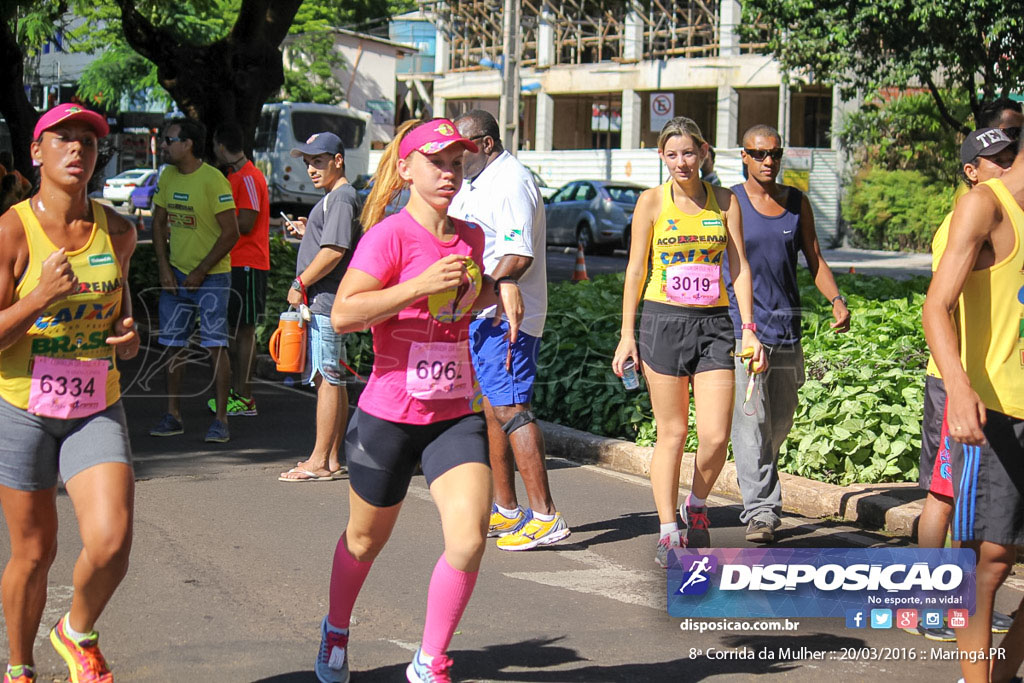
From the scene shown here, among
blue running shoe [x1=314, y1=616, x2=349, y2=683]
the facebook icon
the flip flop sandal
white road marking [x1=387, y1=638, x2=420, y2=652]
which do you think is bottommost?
the flip flop sandal

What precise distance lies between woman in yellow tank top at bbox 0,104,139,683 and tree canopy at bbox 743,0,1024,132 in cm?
1431

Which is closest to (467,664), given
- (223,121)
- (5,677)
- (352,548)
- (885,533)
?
(352,548)

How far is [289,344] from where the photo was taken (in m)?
7.04

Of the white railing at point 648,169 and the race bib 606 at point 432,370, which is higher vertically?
the white railing at point 648,169

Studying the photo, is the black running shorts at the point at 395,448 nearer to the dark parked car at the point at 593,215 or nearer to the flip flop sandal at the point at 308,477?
the flip flop sandal at the point at 308,477

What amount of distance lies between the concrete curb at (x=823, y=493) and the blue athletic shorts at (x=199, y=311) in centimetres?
259

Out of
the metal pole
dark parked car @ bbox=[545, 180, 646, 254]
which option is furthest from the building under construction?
dark parked car @ bbox=[545, 180, 646, 254]

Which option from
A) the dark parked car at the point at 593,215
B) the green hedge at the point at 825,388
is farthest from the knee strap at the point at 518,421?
the dark parked car at the point at 593,215

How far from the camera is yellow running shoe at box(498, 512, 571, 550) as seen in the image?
6.22m

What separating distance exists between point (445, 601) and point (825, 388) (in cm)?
464

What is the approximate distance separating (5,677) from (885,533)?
4.39 metres

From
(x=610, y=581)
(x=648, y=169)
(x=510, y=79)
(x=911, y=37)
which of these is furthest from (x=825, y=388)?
(x=648, y=169)

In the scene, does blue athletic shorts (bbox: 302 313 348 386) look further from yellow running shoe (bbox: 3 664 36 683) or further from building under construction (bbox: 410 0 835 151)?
building under construction (bbox: 410 0 835 151)

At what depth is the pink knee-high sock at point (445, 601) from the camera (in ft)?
13.3
